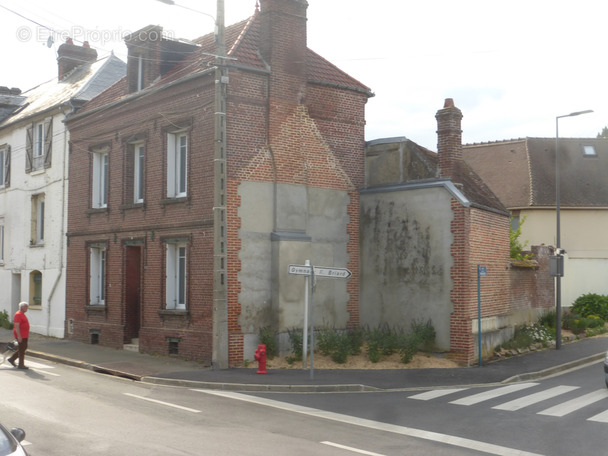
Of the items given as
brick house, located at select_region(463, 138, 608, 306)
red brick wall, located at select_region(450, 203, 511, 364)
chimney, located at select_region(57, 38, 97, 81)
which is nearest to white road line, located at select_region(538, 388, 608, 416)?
red brick wall, located at select_region(450, 203, 511, 364)

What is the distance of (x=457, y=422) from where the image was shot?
34.8 ft

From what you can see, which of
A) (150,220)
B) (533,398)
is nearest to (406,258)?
(533,398)

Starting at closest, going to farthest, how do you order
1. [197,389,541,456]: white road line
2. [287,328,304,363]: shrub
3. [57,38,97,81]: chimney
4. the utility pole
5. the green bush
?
[197,389,541,456]: white road line < the utility pole < [287,328,304,363]: shrub < the green bush < [57,38,97,81]: chimney

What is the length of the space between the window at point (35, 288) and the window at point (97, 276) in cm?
479

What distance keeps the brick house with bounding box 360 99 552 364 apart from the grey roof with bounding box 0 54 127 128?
11.1 meters

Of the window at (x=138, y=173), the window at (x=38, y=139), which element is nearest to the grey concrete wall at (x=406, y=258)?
the window at (x=138, y=173)

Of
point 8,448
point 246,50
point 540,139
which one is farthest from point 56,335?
point 540,139

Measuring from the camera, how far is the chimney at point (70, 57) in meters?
29.2

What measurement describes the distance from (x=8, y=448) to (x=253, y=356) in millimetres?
11918

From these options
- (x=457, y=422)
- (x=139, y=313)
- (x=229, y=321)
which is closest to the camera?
(x=457, y=422)

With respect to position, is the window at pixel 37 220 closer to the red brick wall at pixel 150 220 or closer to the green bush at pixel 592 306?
the red brick wall at pixel 150 220

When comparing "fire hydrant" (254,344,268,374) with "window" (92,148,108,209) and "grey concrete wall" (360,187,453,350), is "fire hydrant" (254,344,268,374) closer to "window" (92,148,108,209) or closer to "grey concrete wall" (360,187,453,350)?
"grey concrete wall" (360,187,453,350)

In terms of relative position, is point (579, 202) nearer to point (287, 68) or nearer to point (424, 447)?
point (287, 68)

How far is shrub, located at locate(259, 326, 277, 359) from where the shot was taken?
55.6 ft
